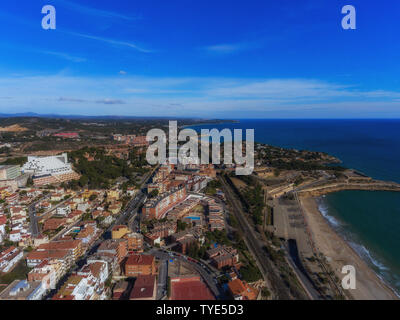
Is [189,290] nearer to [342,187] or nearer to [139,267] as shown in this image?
[139,267]

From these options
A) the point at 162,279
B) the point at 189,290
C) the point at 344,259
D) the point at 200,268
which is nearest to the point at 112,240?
the point at 162,279

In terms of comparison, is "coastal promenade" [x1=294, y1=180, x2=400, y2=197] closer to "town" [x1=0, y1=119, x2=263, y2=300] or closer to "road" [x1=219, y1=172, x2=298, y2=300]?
"road" [x1=219, y1=172, x2=298, y2=300]

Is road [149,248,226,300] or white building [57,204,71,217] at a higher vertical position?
white building [57,204,71,217]

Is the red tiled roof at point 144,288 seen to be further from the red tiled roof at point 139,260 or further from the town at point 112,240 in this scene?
the red tiled roof at point 139,260

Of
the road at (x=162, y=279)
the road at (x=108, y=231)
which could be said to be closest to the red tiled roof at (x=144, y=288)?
the road at (x=162, y=279)

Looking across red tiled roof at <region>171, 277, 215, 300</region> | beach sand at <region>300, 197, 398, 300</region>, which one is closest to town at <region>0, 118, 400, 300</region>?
red tiled roof at <region>171, 277, 215, 300</region>

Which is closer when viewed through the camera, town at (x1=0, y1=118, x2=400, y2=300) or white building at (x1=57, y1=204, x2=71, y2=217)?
town at (x1=0, y1=118, x2=400, y2=300)

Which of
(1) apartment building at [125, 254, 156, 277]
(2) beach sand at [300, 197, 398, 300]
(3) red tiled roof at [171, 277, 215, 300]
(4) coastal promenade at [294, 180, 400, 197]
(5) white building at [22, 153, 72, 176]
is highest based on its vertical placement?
(5) white building at [22, 153, 72, 176]
